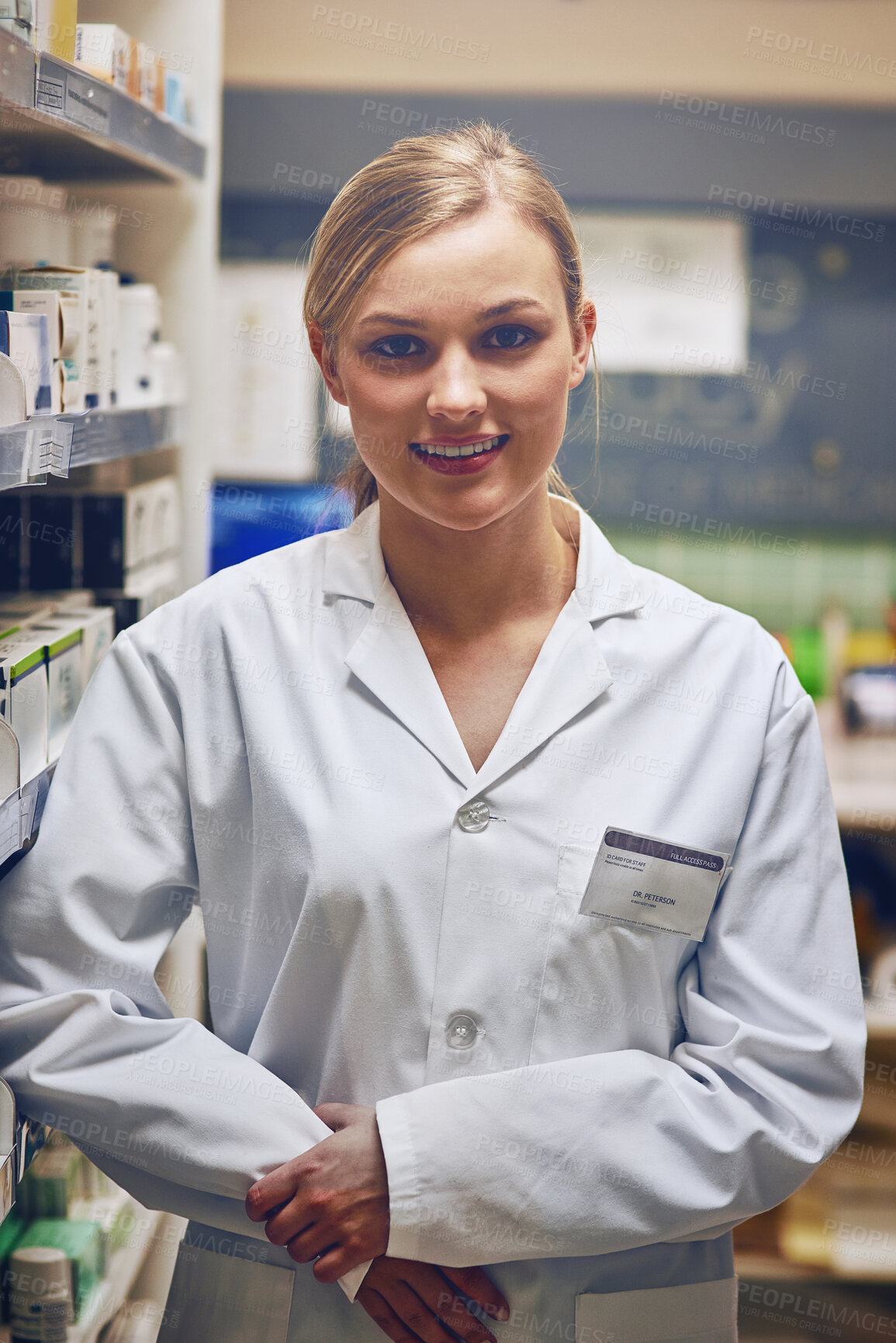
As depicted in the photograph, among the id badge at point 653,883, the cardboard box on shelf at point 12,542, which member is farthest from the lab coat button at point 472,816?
the cardboard box on shelf at point 12,542

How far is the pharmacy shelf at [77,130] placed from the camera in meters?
1.29

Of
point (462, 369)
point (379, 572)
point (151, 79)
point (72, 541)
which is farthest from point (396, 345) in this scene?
point (151, 79)

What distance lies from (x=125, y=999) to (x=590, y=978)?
1.69 ft

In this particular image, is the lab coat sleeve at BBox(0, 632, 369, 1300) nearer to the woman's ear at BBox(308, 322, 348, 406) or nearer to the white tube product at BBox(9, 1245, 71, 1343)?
the woman's ear at BBox(308, 322, 348, 406)

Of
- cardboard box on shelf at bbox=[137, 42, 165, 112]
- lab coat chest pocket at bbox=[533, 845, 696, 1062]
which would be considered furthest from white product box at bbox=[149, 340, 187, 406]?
lab coat chest pocket at bbox=[533, 845, 696, 1062]

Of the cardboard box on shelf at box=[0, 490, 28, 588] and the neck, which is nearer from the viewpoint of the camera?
the neck

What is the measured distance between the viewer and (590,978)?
1.26 m

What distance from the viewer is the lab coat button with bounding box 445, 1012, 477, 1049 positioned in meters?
1.26

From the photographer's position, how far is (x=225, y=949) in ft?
4.45

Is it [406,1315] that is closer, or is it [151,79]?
[406,1315]

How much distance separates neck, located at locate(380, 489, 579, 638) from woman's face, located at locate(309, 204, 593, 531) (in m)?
0.08

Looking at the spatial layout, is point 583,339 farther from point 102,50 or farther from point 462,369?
point 102,50

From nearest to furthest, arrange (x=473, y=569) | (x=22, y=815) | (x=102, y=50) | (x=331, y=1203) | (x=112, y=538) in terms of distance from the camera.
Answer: (x=331, y=1203) < (x=22, y=815) < (x=473, y=569) < (x=102, y=50) < (x=112, y=538)

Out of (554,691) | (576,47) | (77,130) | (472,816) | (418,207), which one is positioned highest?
(576,47)
